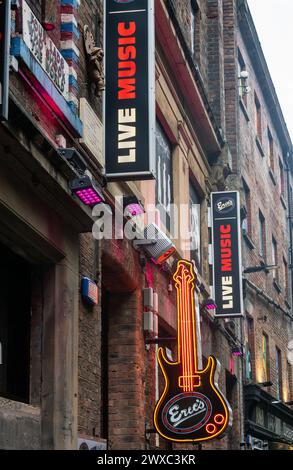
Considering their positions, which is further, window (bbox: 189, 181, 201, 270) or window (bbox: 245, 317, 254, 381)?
window (bbox: 245, 317, 254, 381)

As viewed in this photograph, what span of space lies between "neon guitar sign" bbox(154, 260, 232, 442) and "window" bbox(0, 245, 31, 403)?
11.2 ft

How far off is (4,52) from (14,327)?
3.49 metres

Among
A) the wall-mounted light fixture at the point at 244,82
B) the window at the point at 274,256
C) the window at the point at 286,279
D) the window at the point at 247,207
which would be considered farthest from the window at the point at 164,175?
the window at the point at 286,279

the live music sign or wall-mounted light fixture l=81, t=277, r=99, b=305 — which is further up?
the live music sign

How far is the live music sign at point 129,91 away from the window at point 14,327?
2.12 meters

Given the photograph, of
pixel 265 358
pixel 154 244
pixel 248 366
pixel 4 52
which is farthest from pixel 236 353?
pixel 4 52

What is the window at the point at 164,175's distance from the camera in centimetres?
1797

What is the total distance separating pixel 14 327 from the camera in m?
11.4

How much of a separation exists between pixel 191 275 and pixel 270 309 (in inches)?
641

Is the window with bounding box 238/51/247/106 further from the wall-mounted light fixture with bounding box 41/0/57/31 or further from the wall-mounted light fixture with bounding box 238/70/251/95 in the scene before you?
the wall-mounted light fixture with bounding box 41/0/57/31

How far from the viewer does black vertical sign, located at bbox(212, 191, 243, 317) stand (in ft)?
74.9

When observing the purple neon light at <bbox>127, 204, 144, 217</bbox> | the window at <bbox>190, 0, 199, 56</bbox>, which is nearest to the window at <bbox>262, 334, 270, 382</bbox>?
the window at <bbox>190, 0, 199, 56</bbox>
